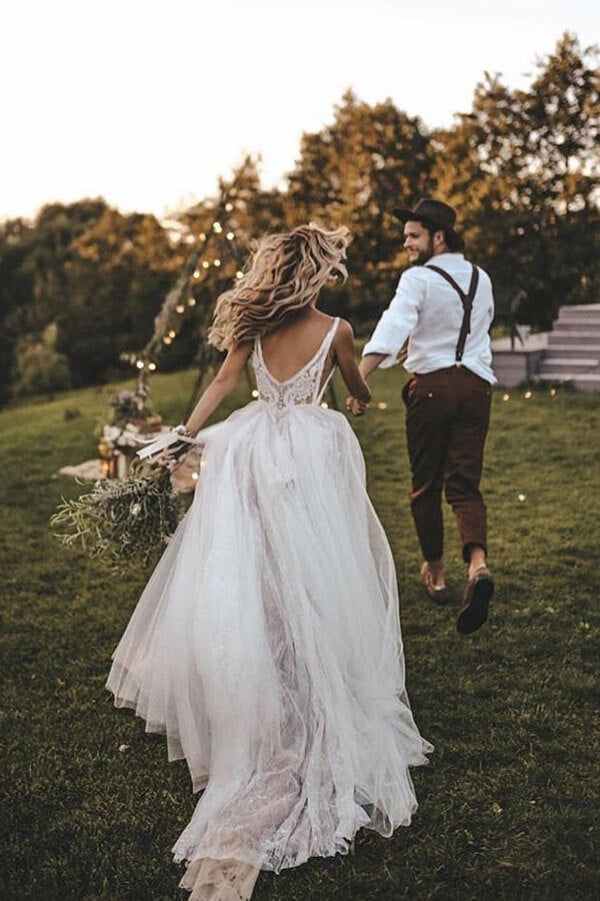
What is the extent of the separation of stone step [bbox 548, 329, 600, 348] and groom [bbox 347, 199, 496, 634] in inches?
335

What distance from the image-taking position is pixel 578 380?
40.3 ft

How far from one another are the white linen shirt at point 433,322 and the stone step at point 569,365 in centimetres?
795

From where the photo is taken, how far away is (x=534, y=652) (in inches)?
187

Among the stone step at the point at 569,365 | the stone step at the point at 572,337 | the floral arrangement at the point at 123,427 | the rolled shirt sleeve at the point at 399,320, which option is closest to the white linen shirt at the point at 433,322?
the rolled shirt sleeve at the point at 399,320

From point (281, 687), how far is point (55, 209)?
41914mm

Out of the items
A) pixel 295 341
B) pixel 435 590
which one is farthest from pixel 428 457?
pixel 295 341

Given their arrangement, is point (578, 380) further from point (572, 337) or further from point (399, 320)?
point (399, 320)

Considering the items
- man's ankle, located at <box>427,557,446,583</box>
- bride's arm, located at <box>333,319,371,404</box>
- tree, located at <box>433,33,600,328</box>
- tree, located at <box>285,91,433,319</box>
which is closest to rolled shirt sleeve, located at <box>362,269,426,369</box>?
bride's arm, located at <box>333,319,371,404</box>

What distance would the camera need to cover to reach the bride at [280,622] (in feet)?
10.5

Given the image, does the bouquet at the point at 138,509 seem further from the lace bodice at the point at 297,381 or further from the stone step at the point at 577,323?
the stone step at the point at 577,323

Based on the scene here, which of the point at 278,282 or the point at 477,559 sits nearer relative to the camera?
the point at 278,282

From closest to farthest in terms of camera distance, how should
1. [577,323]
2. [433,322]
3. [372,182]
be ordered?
[433,322]
[577,323]
[372,182]

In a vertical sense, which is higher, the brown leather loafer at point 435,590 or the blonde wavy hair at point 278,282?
the blonde wavy hair at point 278,282

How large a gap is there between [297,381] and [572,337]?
33.7 feet
